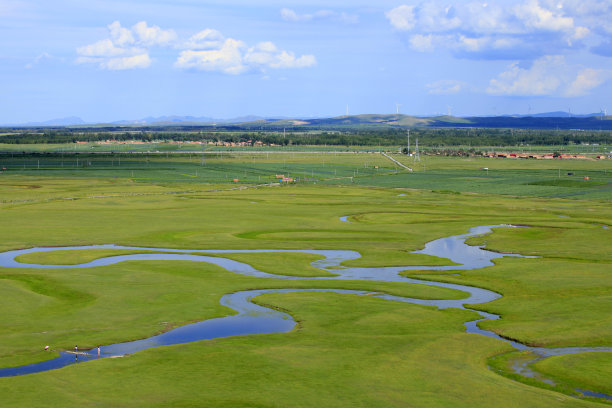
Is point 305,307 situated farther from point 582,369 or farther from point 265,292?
point 582,369

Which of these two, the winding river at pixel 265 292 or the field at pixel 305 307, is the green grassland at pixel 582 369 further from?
the winding river at pixel 265 292

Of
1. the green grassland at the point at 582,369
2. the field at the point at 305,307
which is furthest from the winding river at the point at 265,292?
the field at the point at 305,307

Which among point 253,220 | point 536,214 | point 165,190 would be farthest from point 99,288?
point 165,190

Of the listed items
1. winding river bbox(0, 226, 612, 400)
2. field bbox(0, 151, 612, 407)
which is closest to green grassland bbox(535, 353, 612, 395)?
field bbox(0, 151, 612, 407)

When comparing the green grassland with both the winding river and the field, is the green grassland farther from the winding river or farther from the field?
the winding river

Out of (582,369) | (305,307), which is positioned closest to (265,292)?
(305,307)

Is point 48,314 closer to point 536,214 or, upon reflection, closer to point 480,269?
point 480,269
